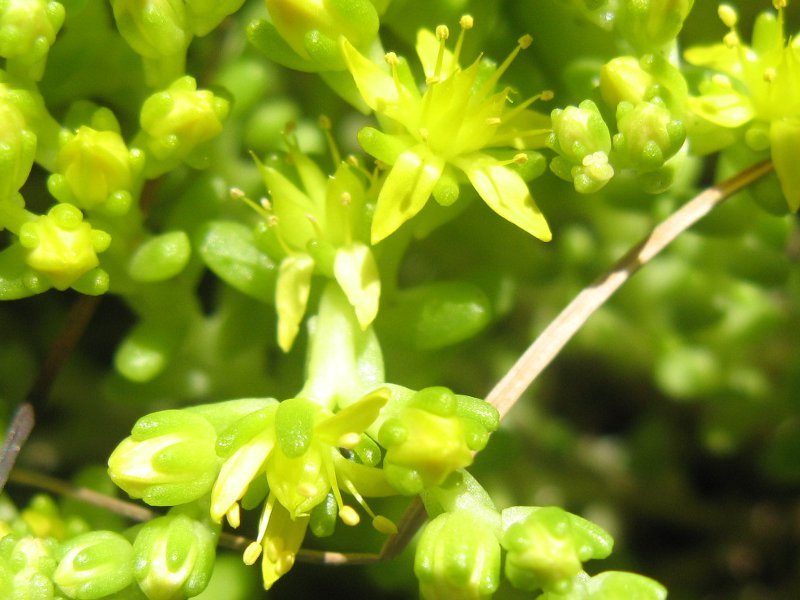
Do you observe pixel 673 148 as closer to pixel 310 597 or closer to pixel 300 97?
pixel 300 97

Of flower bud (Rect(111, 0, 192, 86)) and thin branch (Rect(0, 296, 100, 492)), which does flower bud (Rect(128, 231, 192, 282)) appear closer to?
thin branch (Rect(0, 296, 100, 492))

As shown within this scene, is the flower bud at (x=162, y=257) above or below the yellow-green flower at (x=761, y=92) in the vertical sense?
below

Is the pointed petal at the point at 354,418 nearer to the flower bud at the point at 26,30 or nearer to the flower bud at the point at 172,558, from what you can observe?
the flower bud at the point at 172,558

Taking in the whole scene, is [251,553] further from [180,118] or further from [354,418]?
[180,118]

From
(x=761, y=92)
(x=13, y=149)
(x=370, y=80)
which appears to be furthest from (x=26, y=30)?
(x=761, y=92)

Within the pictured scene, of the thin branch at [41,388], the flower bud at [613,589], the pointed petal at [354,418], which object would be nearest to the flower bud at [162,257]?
the thin branch at [41,388]

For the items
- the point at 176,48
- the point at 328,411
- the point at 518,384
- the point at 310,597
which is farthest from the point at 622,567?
the point at 176,48

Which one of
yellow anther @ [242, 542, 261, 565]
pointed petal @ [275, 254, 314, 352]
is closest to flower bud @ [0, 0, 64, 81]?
pointed petal @ [275, 254, 314, 352]
